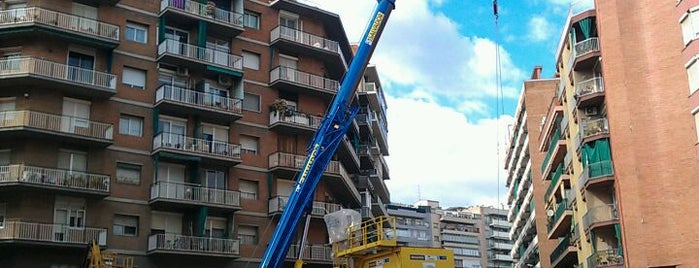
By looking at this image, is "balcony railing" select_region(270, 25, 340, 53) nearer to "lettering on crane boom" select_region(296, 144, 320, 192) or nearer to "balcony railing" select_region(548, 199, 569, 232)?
"balcony railing" select_region(548, 199, 569, 232)

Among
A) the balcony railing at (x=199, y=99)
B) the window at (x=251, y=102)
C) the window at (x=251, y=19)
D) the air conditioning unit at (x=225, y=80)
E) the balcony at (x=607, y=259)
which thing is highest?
the window at (x=251, y=19)

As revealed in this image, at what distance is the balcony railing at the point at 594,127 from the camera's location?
4722 cm

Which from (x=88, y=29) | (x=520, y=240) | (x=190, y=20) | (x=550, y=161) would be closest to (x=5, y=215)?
(x=88, y=29)

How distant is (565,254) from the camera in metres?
57.7

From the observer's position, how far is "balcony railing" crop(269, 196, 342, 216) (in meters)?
48.7

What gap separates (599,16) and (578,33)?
3.23 metres

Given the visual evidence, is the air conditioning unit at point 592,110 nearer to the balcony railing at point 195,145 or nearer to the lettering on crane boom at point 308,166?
the balcony railing at point 195,145

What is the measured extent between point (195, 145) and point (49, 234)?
1015cm

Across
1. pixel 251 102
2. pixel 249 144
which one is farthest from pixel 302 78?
pixel 249 144

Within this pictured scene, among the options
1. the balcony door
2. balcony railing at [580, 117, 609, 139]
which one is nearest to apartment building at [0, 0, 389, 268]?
the balcony door

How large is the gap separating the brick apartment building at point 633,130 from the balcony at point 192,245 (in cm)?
2194

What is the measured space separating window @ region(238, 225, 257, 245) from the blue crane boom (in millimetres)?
15444

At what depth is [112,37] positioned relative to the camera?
4469cm

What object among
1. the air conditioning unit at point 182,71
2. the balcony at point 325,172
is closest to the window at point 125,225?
the air conditioning unit at point 182,71
